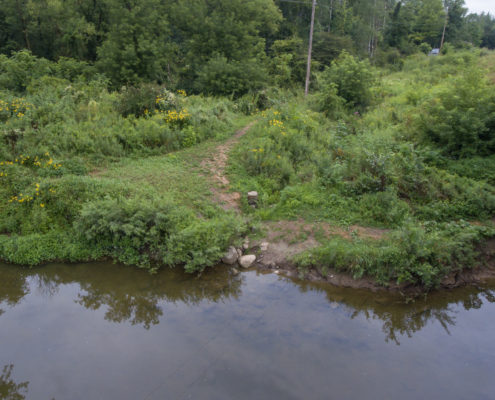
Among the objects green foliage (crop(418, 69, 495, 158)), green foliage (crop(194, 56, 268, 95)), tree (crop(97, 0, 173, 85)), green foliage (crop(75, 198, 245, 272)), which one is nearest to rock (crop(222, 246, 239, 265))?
green foliage (crop(75, 198, 245, 272))

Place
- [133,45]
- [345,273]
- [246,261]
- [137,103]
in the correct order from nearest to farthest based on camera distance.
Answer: [345,273]
[246,261]
[137,103]
[133,45]

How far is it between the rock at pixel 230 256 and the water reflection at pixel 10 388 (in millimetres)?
4169

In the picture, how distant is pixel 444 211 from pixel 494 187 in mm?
1515

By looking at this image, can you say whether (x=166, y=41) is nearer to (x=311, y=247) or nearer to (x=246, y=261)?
(x=246, y=261)

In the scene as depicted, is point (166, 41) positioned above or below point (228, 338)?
above

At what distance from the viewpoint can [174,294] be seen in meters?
7.38

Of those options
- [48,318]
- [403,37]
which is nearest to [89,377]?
[48,318]

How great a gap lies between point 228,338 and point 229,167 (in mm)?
6149

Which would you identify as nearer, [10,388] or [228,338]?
[10,388]

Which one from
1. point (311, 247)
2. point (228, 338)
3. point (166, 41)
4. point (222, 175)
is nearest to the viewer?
point (228, 338)

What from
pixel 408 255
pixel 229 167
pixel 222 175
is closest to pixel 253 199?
pixel 222 175

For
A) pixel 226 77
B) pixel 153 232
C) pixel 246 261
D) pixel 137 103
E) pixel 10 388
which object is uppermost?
pixel 226 77

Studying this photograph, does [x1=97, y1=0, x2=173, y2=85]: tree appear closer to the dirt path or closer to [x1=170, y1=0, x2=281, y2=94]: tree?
[x1=170, y1=0, x2=281, y2=94]: tree

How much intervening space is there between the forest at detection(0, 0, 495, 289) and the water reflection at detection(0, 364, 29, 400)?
10.1 ft
